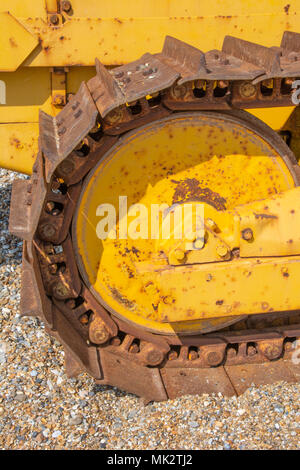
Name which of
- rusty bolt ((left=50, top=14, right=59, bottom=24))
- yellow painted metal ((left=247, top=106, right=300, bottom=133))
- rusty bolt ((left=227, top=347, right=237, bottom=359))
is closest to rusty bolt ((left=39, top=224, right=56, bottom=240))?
rusty bolt ((left=50, top=14, right=59, bottom=24))

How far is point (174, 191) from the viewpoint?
2.98 metres

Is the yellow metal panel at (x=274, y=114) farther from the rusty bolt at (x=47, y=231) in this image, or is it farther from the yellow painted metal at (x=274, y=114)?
the rusty bolt at (x=47, y=231)

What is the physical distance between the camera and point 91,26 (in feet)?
9.96

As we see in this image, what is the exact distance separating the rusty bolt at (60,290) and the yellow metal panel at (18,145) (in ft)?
2.41

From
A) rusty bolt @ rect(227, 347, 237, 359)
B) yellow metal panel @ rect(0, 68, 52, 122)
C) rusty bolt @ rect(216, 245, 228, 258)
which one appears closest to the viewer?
rusty bolt @ rect(216, 245, 228, 258)

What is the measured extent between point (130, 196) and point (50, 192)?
41 centimetres

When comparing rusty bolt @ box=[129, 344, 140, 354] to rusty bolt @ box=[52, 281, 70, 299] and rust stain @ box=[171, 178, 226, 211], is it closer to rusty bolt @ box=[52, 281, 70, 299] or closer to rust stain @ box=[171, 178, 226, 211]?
rusty bolt @ box=[52, 281, 70, 299]

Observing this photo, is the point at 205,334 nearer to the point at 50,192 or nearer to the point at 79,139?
the point at 50,192

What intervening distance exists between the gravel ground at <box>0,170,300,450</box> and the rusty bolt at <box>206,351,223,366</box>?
0.22 metres

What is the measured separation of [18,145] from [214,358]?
1.61 meters

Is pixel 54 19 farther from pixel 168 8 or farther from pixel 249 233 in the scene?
pixel 249 233

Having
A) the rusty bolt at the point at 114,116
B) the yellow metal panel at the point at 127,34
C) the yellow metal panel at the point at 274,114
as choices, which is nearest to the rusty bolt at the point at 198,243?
the rusty bolt at the point at 114,116

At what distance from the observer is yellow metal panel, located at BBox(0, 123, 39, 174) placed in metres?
3.23

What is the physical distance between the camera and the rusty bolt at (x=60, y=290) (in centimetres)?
301
